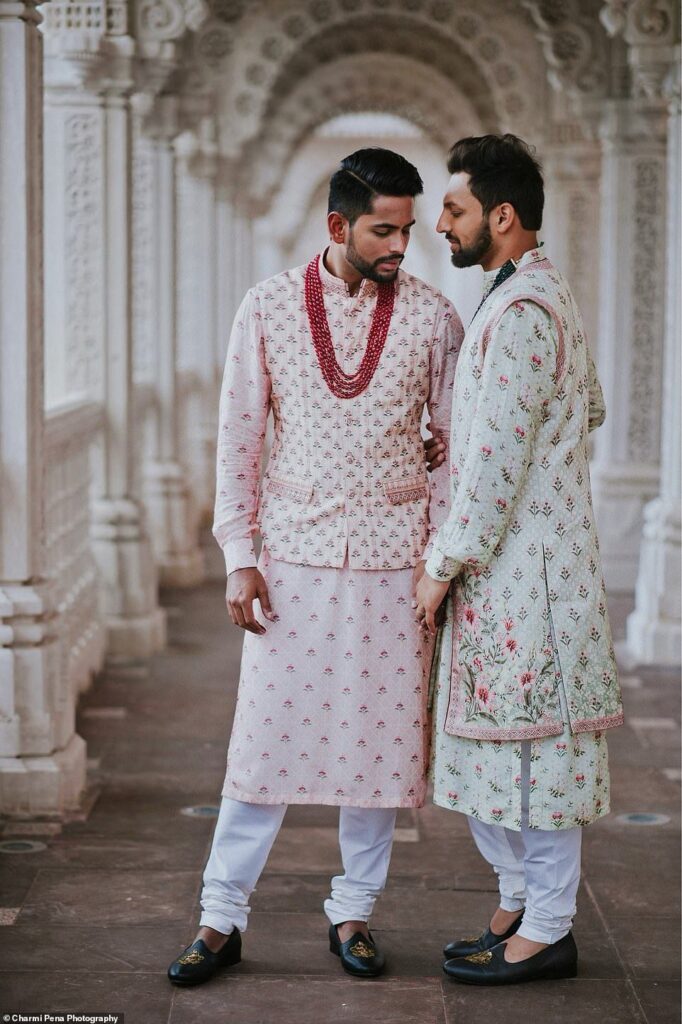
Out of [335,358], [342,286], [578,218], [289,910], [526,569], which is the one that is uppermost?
[578,218]

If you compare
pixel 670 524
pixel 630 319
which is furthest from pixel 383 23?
pixel 670 524

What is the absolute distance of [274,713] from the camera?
349cm

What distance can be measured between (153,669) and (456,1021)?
407cm

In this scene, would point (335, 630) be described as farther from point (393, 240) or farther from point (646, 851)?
point (646, 851)

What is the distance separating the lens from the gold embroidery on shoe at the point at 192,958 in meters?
3.51

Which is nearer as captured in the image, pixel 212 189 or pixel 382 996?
pixel 382 996

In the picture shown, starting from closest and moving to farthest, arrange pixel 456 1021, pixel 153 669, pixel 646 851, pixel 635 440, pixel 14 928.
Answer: pixel 456 1021, pixel 14 928, pixel 646 851, pixel 153 669, pixel 635 440

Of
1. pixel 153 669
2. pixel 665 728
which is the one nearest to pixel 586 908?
pixel 665 728

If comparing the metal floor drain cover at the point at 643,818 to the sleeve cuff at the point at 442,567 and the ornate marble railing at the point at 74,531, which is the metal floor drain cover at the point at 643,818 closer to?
the sleeve cuff at the point at 442,567

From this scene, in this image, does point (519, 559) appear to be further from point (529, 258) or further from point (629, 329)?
point (629, 329)

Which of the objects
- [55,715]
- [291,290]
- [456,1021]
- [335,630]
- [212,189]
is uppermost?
[212,189]

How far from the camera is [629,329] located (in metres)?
9.26

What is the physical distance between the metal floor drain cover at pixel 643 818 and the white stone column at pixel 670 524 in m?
2.46

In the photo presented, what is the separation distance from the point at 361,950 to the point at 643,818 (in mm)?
1628
